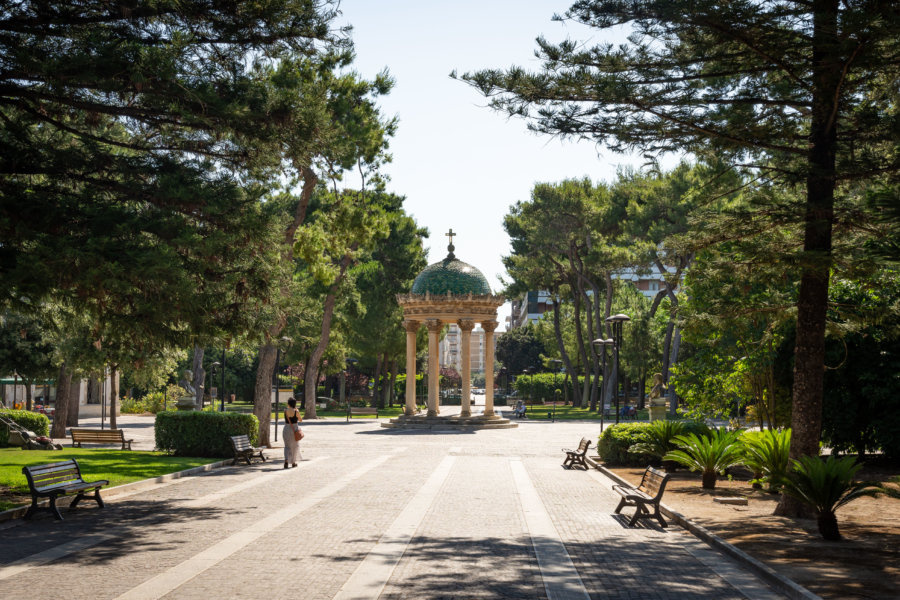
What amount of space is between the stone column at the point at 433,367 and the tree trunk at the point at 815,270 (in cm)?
3190

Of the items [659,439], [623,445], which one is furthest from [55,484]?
[623,445]

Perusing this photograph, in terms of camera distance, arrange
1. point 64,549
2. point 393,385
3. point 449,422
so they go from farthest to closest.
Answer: point 393,385 → point 449,422 → point 64,549

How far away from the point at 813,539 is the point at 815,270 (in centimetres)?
362

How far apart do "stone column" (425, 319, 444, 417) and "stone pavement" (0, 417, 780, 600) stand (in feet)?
84.2

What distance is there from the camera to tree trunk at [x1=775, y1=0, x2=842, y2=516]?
38.1 feet

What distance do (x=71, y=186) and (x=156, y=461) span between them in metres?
9.34

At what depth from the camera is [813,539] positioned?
1102 centimetres

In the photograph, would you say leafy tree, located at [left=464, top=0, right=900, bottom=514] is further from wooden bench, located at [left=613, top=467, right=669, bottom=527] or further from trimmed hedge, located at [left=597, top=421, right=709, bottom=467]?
trimmed hedge, located at [left=597, top=421, right=709, bottom=467]

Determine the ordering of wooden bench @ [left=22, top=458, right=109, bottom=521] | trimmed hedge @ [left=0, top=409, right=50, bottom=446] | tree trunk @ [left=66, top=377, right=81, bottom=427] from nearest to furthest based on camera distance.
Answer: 1. wooden bench @ [left=22, top=458, right=109, bottom=521]
2. trimmed hedge @ [left=0, top=409, right=50, bottom=446]
3. tree trunk @ [left=66, top=377, right=81, bottom=427]

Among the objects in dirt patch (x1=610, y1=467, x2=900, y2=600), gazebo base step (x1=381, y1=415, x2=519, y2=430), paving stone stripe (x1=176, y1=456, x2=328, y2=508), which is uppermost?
dirt patch (x1=610, y1=467, x2=900, y2=600)

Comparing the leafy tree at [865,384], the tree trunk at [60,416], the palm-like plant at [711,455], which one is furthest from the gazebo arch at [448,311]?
the palm-like plant at [711,455]

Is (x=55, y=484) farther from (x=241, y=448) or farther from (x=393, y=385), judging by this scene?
(x=393, y=385)

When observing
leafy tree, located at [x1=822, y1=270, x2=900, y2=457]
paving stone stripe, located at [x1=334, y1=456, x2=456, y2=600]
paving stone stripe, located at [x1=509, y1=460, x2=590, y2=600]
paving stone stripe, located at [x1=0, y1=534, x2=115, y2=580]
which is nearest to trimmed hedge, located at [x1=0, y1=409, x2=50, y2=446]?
paving stone stripe, located at [x1=334, y1=456, x2=456, y2=600]

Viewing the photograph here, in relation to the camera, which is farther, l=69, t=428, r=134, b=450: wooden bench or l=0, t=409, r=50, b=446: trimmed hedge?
l=0, t=409, r=50, b=446: trimmed hedge
